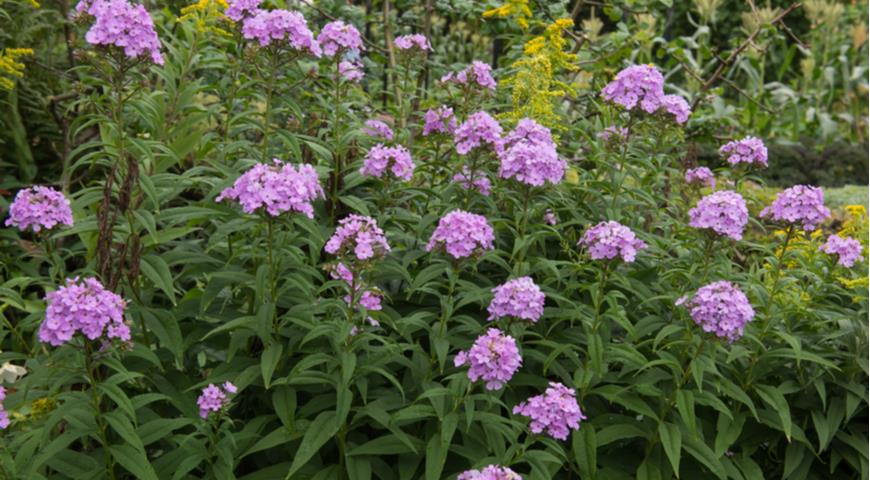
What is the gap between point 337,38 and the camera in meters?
3.43

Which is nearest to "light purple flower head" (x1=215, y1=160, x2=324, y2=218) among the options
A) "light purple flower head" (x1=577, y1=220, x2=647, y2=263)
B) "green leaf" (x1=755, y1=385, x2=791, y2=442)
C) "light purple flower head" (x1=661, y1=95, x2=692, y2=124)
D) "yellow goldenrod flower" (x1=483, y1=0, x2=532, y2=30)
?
"light purple flower head" (x1=577, y1=220, x2=647, y2=263)

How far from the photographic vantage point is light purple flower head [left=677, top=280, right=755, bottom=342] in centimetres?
287

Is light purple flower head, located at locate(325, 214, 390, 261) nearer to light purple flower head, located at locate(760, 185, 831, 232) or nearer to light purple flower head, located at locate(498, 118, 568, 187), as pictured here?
light purple flower head, located at locate(498, 118, 568, 187)

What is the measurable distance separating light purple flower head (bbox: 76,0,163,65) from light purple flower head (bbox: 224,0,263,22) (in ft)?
1.15

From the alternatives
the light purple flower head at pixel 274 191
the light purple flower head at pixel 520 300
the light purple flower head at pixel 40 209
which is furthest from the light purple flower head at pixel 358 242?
the light purple flower head at pixel 40 209

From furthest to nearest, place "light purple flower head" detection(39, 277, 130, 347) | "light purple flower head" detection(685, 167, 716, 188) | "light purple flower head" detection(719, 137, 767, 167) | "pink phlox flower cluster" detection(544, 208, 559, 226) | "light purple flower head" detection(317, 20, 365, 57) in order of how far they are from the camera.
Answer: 1. "light purple flower head" detection(685, 167, 716, 188)
2. "light purple flower head" detection(719, 137, 767, 167)
3. "pink phlox flower cluster" detection(544, 208, 559, 226)
4. "light purple flower head" detection(317, 20, 365, 57)
5. "light purple flower head" detection(39, 277, 130, 347)

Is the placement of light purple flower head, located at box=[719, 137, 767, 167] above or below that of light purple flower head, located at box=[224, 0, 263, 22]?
below

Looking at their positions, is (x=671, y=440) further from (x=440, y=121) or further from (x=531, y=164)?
(x=440, y=121)

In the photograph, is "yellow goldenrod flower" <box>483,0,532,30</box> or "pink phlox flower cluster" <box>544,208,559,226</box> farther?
"yellow goldenrod flower" <box>483,0,532,30</box>

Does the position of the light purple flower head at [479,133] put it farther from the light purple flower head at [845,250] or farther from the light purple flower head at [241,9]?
the light purple flower head at [845,250]

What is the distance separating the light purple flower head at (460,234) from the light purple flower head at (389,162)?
0.40m

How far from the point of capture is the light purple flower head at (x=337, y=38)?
342cm

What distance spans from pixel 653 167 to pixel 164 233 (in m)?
1.70

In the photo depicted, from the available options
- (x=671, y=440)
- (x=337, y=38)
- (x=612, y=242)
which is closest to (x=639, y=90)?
(x=612, y=242)
